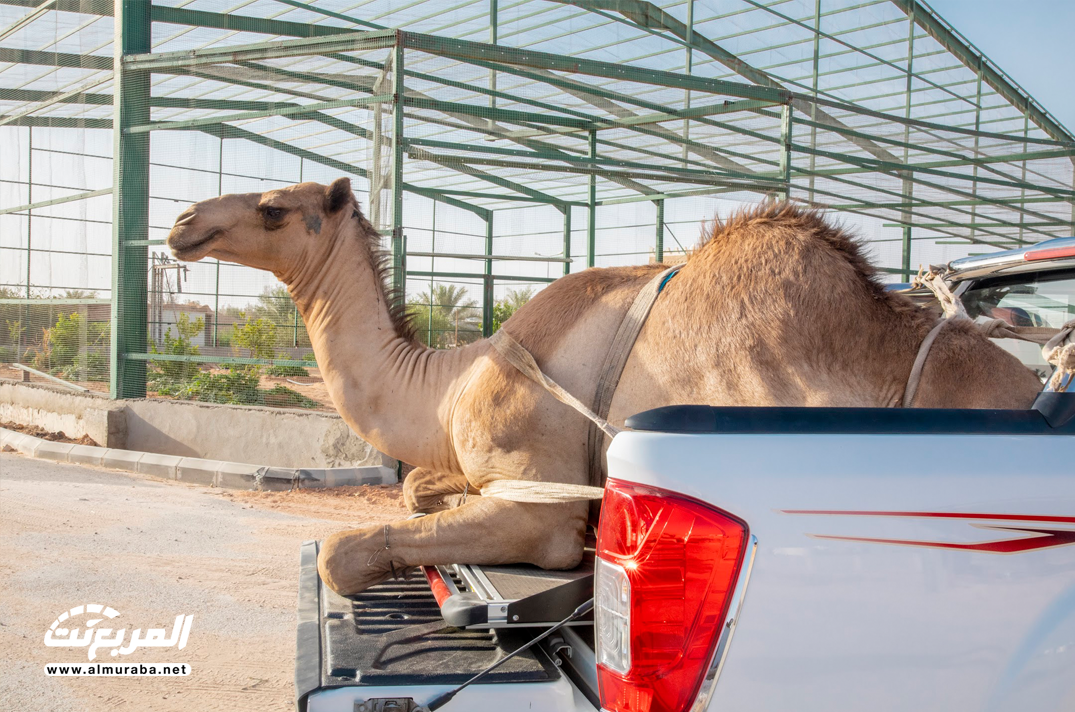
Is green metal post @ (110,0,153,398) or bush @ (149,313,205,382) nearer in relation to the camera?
green metal post @ (110,0,153,398)

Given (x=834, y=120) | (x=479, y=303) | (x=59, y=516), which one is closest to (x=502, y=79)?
(x=479, y=303)

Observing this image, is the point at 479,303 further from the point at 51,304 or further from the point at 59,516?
the point at 59,516

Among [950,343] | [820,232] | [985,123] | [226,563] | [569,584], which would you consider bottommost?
[226,563]

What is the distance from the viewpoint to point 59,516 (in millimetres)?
7152

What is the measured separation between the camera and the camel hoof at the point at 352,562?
294 cm

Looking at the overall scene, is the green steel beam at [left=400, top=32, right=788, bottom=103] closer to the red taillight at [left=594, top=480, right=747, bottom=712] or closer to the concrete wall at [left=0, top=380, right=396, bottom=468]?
the concrete wall at [left=0, top=380, right=396, bottom=468]

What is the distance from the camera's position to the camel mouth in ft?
13.4

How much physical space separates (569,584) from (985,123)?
22438 mm

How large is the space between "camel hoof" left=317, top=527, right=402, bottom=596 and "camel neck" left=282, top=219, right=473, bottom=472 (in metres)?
0.64

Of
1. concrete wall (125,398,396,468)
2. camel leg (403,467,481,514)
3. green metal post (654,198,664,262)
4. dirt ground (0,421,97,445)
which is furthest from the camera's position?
green metal post (654,198,664,262)

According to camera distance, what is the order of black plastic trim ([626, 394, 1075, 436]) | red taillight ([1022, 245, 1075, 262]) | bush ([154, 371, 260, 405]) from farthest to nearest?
bush ([154, 371, 260, 405]) < red taillight ([1022, 245, 1075, 262]) < black plastic trim ([626, 394, 1075, 436])

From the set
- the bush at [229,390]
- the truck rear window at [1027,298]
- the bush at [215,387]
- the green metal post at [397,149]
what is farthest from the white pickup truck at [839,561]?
the bush at [215,387]

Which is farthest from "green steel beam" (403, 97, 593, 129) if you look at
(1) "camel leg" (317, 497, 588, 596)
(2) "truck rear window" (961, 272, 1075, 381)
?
(1) "camel leg" (317, 497, 588, 596)

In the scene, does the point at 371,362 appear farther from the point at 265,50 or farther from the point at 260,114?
the point at 265,50
